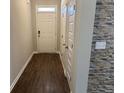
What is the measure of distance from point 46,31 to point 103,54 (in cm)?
593

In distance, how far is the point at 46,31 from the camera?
8656 millimetres

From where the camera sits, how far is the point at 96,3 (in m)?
2.86

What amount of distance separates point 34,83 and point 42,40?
4.39 m

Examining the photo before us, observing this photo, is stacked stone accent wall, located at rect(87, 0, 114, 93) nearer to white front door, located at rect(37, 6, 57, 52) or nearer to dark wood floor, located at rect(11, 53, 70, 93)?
dark wood floor, located at rect(11, 53, 70, 93)

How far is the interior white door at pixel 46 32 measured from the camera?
858cm

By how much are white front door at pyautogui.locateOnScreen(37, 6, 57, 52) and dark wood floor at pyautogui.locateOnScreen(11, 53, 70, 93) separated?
7.46 ft

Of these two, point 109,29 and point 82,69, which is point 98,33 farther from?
point 82,69

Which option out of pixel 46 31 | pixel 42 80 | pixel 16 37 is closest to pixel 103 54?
pixel 42 80

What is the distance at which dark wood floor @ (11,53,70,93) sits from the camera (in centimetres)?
405

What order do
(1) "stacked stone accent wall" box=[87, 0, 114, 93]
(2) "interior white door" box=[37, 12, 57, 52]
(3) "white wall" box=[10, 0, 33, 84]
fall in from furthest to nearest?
(2) "interior white door" box=[37, 12, 57, 52] < (3) "white wall" box=[10, 0, 33, 84] < (1) "stacked stone accent wall" box=[87, 0, 114, 93]

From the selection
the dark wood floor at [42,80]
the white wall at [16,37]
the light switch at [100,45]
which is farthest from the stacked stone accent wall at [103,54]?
the white wall at [16,37]

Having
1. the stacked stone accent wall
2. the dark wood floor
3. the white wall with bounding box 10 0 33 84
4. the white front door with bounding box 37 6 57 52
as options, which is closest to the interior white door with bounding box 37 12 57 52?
the white front door with bounding box 37 6 57 52

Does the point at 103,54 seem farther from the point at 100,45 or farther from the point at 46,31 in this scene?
the point at 46,31

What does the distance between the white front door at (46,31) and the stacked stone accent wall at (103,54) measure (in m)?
5.73
